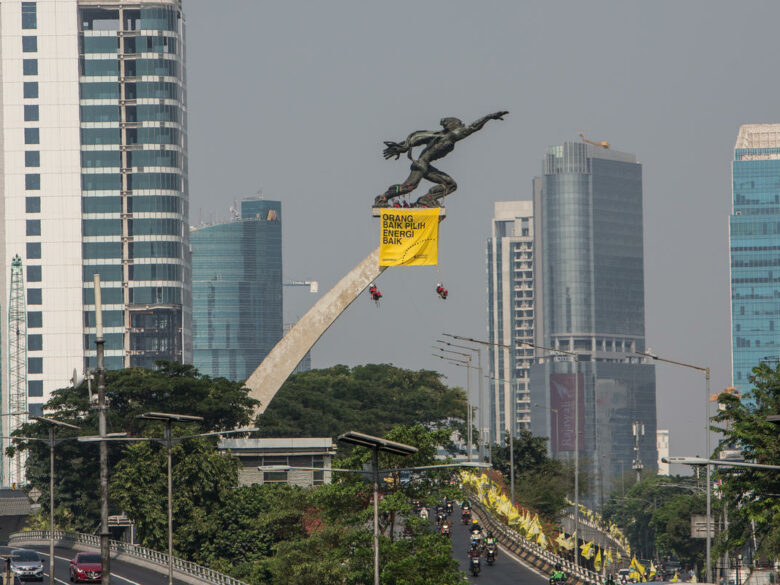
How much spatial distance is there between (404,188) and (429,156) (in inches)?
99.6

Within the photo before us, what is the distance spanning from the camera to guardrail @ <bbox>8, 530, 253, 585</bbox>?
88.4 m

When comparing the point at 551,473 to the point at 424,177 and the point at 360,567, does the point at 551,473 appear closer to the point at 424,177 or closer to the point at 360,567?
the point at 424,177

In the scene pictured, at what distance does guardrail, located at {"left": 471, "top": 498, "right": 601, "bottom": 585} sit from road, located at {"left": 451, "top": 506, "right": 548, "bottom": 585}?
0.90m

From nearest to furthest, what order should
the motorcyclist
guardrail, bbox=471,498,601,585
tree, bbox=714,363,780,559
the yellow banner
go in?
tree, bbox=714,363,780,559 < the motorcyclist < guardrail, bbox=471,498,601,585 < the yellow banner

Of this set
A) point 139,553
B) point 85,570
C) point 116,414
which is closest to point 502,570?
point 139,553

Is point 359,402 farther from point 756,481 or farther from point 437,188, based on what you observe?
point 756,481

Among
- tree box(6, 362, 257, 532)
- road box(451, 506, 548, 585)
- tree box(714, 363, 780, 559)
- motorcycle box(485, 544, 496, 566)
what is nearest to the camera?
tree box(714, 363, 780, 559)

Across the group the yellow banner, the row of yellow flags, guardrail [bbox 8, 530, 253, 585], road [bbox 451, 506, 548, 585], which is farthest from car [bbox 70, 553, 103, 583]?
the row of yellow flags

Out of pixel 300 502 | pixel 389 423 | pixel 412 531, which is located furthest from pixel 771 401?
pixel 389 423

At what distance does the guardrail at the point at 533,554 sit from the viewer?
303 feet

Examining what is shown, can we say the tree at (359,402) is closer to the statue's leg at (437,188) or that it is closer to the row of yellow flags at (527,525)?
the row of yellow flags at (527,525)

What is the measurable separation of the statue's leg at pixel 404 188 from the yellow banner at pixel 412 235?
1041 mm

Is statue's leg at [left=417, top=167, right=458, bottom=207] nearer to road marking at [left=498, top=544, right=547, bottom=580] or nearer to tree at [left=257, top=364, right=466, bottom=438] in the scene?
road marking at [left=498, top=544, right=547, bottom=580]

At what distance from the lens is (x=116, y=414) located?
398 feet
